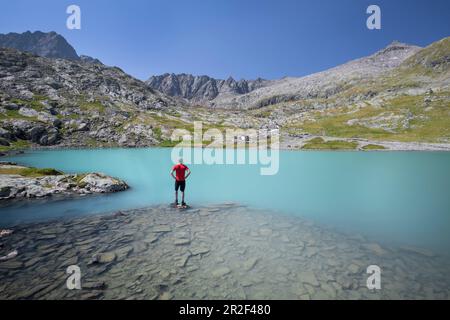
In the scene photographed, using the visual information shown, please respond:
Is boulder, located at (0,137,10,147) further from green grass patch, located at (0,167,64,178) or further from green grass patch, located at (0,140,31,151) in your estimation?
green grass patch, located at (0,167,64,178)

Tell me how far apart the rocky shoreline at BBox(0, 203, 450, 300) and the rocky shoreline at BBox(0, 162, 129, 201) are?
387 inches

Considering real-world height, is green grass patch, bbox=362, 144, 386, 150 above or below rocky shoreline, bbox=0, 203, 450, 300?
above

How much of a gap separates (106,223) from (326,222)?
603 inches

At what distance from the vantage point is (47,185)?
25344mm

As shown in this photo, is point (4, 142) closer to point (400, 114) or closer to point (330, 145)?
point (330, 145)

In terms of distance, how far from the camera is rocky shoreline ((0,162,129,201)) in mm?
23234

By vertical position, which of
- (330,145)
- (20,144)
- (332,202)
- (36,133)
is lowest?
(332,202)

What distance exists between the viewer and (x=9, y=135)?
103812mm

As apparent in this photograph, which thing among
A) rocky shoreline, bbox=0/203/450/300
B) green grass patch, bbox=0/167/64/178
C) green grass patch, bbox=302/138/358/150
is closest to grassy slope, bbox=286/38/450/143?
green grass patch, bbox=302/138/358/150

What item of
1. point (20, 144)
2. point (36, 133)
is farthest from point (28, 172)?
point (36, 133)

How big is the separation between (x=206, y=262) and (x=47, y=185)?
23306 millimetres

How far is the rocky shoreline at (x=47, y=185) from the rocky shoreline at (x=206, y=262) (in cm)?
983
